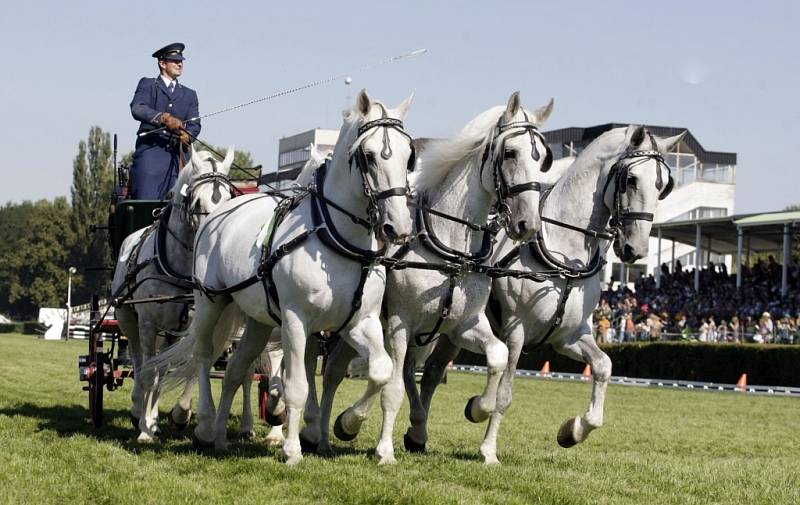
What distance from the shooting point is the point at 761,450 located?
1404cm

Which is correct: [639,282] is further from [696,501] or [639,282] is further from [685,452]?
[696,501]

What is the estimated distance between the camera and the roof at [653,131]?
202ft

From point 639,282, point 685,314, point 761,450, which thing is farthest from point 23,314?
point 761,450

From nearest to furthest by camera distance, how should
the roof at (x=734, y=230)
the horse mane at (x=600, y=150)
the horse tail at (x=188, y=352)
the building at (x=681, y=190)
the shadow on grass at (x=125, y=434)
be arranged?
1. the shadow on grass at (x=125, y=434)
2. the horse mane at (x=600, y=150)
3. the horse tail at (x=188, y=352)
4. the roof at (x=734, y=230)
5. the building at (x=681, y=190)

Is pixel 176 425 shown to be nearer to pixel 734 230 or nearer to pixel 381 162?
pixel 381 162

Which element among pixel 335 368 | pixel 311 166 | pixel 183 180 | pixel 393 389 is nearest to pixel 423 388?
pixel 335 368

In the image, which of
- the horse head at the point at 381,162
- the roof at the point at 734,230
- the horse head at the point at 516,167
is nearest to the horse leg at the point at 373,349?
the horse head at the point at 381,162

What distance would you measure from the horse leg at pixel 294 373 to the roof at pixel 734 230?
31.4m

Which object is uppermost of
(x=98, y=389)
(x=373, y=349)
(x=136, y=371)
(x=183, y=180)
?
(x=183, y=180)

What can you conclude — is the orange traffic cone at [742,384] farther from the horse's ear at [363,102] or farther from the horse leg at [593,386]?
the horse's ear at [363,102]

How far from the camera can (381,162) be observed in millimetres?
8227

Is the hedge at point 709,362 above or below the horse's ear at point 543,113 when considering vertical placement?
below

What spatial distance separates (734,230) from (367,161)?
37.0 m

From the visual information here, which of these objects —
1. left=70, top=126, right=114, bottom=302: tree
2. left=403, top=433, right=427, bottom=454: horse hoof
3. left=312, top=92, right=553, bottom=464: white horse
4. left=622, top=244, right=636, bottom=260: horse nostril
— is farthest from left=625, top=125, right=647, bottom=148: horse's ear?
left=70, top=126, right=114, bottom=302: tree
